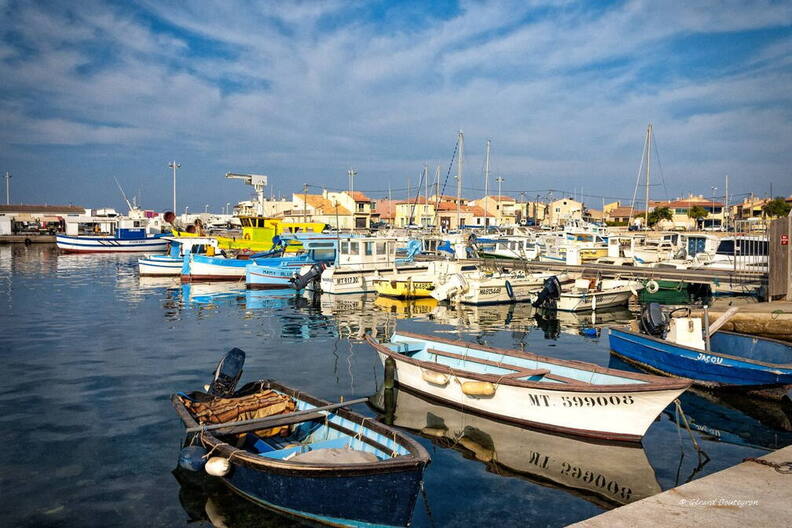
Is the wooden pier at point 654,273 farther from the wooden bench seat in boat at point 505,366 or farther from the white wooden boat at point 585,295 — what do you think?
the wooden bench seat in boat at point 505,366

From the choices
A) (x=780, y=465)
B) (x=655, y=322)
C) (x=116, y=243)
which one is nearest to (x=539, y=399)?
(x=780, y=465)

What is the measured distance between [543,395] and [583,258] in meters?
33.4

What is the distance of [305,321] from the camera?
22.4 m

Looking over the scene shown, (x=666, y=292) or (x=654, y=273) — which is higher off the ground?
(x=654, y=273)

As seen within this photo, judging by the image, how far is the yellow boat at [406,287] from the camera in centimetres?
2812

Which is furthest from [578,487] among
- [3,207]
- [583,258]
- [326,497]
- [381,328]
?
[3,207]

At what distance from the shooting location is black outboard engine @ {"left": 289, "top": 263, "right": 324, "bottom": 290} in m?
29.5

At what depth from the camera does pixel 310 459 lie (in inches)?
275

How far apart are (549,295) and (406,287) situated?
718 cm

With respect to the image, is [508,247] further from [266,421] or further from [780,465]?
[266,421]

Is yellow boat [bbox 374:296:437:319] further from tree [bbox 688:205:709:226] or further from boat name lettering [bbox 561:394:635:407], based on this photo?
tree [bbox 688:205:709:226]

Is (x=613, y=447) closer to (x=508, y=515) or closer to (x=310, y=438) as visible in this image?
(x=508, y=515)

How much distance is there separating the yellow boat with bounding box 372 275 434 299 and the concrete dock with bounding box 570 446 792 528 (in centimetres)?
2151

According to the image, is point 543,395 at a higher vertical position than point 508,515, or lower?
higher
